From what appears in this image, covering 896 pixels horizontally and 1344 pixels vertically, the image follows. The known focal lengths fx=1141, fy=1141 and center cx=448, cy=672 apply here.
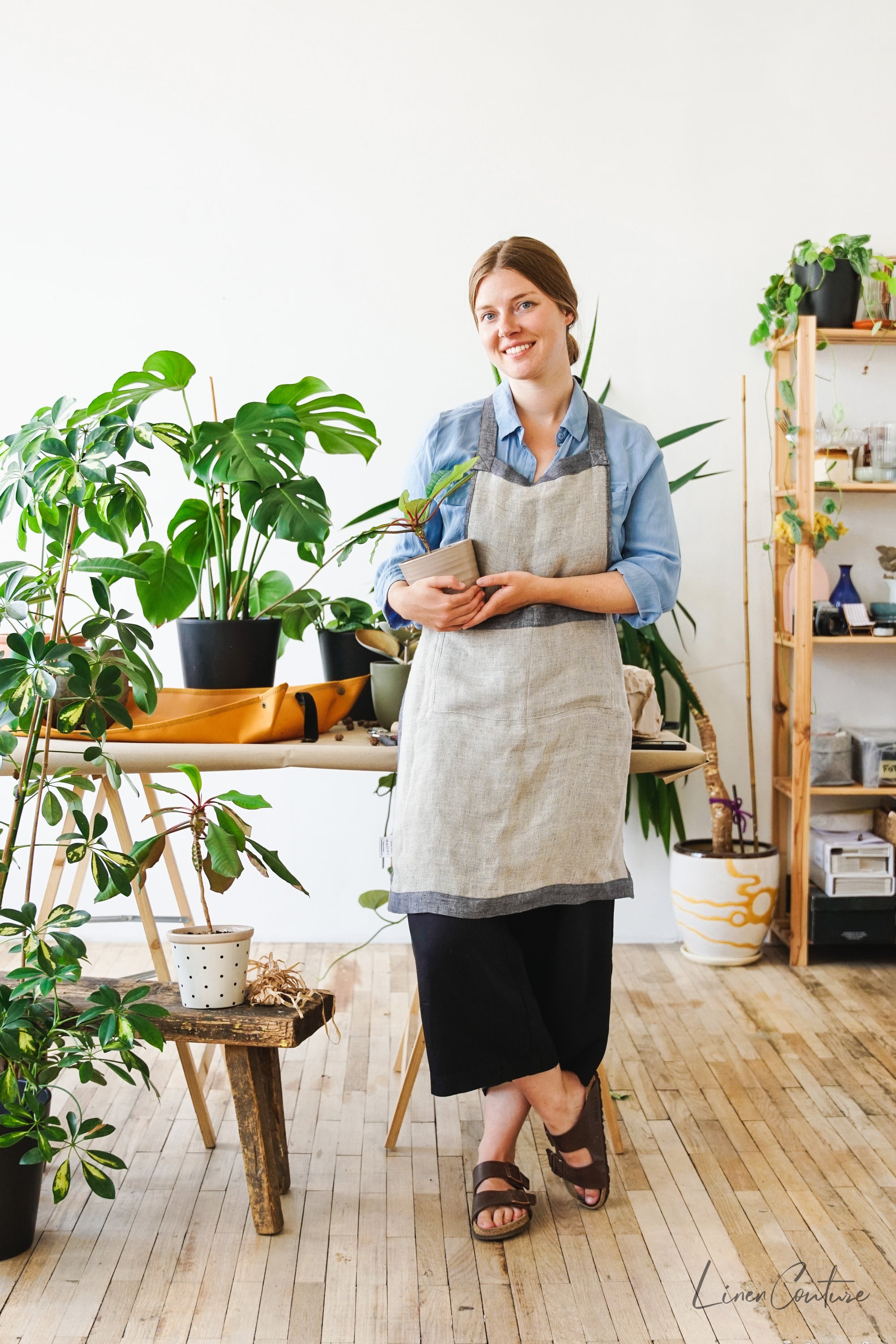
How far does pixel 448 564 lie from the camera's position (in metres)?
1.84

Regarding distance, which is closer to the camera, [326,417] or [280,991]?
[280,991]

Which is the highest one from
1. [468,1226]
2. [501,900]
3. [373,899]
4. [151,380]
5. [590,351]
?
[590,351]

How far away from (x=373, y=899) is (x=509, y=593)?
0.89 meters

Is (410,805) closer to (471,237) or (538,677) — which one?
(538,677)

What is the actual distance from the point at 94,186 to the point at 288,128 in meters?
0.62

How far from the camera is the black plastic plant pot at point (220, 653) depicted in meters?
2.22

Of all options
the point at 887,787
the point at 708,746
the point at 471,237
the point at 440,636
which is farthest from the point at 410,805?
the point at 471,237

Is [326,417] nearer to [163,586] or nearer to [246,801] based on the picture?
[163,586]

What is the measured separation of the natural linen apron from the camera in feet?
6.11

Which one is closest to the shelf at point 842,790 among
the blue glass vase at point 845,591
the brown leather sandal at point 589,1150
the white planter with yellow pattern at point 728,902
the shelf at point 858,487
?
the white planter with yellow pattern at point 728,902

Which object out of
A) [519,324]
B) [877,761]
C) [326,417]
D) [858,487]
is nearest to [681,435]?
[858,487]

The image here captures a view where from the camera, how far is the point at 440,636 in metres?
1.93

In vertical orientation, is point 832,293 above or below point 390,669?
above

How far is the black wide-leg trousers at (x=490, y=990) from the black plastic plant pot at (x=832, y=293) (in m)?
2.12
